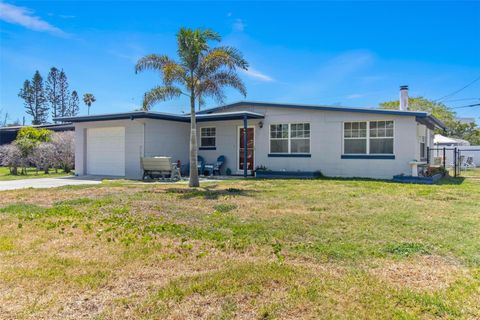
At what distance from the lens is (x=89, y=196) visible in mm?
10375

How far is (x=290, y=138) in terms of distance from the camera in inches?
692

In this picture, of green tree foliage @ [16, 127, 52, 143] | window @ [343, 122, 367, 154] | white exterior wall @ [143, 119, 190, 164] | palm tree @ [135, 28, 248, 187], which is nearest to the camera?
palm tree @ [135, 28, 248, 187]

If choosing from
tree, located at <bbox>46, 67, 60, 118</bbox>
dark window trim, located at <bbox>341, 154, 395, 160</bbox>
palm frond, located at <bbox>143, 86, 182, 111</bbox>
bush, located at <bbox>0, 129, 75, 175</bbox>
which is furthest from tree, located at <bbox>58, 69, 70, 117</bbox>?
dark window trim, located at <bbox>341, 154, 395, 160</bbox>

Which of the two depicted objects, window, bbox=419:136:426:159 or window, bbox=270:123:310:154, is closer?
window, bbox=270:123:310:154

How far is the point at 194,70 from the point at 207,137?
25.1 ft

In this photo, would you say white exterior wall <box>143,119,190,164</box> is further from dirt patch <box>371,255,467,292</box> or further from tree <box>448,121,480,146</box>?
tree <box>448,121,480,146</box>

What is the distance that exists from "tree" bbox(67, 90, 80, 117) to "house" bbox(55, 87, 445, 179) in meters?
39.2

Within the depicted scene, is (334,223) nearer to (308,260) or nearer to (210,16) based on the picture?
(308,260)

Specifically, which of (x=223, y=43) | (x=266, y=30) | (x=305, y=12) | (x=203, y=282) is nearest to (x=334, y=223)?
(x=203, y=282)

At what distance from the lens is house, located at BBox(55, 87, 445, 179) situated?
1559 cm

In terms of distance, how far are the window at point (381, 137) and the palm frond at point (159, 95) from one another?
338 inches

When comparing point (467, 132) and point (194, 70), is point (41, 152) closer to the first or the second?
point (194, 70)

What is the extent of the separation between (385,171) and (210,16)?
32.7ft

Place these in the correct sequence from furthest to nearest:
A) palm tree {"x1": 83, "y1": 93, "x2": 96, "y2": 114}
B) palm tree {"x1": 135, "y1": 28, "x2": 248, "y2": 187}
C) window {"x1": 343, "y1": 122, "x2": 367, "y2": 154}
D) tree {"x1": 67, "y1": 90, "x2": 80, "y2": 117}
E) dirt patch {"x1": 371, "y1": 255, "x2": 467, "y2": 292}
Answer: tree {"x1": 67, "y1": 90, "x2": 80, "y2": 117}, palm tree {"x1": 83, "y1": 93, "x2": 96, "y2": 114}, window {"x1": 343, "y1": 122, "x2": 367, "y2": 154}, palm tree {"x1": 135, "y1": 28, "x2": 248, "y2": 187}, dirt patch {"x1": 371, "y1": 255, "x2": 467, "y2": 292}
